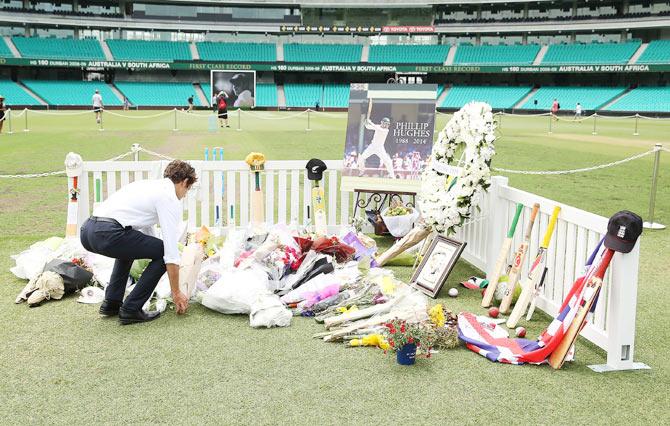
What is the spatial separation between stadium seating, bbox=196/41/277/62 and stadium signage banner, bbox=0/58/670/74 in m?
2.77

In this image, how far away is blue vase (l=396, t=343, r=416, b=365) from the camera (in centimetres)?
493

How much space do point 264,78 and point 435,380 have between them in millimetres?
60450

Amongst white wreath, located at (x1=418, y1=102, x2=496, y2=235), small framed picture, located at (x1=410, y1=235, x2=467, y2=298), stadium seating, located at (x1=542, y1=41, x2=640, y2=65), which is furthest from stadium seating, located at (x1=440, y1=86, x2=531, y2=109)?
small framed picture, located at (x1=410, y1=235, x2=467, y2=298)

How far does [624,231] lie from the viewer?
15.6ft

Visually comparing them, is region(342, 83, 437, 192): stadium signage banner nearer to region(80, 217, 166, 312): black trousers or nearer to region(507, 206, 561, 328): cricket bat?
region(507, 206, 561, 328): cricket bat

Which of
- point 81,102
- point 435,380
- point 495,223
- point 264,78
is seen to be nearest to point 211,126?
point 495,223

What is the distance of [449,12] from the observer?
219 feet

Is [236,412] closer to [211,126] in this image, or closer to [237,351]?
[237,351]

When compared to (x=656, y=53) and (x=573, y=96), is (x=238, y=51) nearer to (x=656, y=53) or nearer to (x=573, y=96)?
(x=573, y=96)

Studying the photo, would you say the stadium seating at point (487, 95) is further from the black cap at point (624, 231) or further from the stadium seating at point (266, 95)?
the black cap at point (624, 231)

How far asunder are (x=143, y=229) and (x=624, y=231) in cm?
402

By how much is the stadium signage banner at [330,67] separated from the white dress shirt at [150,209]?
180 feet

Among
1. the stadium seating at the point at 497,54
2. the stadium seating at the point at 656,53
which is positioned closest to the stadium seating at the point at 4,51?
the stadium seating at the point at 497,54

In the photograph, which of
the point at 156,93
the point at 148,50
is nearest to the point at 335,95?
the point at 156,93
